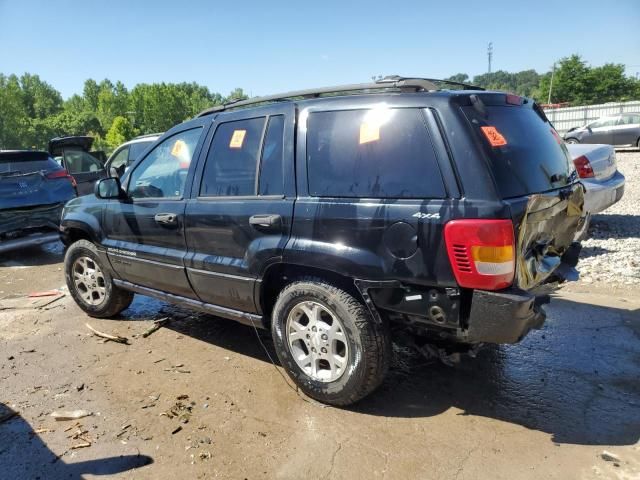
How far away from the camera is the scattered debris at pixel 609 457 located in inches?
95.0

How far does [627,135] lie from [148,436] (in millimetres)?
19495

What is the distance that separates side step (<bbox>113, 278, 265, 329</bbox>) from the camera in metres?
3.34

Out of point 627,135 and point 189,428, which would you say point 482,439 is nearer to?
point 189,428

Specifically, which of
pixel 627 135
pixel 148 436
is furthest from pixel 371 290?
pixel 627 135

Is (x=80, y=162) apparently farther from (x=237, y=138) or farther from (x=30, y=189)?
(x=237, y=138)

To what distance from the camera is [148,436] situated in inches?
110

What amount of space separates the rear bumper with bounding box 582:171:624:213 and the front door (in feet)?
16.4

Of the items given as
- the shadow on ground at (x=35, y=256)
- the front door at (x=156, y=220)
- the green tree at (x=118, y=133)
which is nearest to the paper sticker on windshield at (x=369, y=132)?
the front door at (x=156, y=220)

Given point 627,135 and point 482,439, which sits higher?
point 627,135

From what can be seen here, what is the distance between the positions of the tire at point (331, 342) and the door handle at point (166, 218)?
1.19 metres

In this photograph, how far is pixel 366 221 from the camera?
2613 mm

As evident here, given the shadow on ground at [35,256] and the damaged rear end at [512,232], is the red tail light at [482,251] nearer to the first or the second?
the damaged rear end at [512,232]

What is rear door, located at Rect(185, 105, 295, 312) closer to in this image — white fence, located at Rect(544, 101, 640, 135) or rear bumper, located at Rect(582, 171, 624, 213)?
rear bumper, located at Rect(582, 171, 624, 213)

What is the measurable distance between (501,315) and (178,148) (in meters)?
2.88
